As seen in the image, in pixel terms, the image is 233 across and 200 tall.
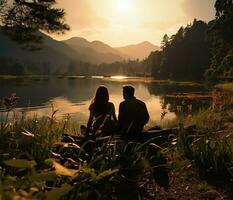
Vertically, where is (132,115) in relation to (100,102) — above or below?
below

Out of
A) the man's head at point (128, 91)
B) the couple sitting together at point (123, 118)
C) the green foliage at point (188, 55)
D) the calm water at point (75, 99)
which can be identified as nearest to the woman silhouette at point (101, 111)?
the couple sitting together at point (123, 118)

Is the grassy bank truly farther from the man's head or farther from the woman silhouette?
the man's head

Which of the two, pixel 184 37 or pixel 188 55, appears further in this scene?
pixel 184 37

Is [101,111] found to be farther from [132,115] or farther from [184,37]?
[184,37]

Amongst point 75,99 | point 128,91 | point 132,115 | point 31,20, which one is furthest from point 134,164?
point 75,99

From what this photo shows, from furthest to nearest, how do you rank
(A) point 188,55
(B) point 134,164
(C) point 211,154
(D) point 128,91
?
1. (A) point 188,55
2. (D) point 128,91
3. (C) point 211,154
4. (B) point 134,164

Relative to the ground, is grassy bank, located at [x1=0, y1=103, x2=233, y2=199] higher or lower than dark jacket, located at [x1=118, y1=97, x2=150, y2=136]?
lower

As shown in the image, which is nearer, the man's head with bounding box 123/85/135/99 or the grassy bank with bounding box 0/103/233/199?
the grassy bank with bounding box 0/103/233/199

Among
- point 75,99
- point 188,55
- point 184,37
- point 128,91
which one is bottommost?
point 75,99

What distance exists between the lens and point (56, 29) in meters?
11.8

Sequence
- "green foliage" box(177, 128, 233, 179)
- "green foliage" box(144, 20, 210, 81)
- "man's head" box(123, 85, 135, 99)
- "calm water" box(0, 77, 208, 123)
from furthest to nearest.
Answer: "green foliage" box(144, 20, 210, 81), "calm water" box(0, 77, 208, 123), "man's head" box(123, 85, 135, 99), "green foliage" box(177, 128, 233, 179)

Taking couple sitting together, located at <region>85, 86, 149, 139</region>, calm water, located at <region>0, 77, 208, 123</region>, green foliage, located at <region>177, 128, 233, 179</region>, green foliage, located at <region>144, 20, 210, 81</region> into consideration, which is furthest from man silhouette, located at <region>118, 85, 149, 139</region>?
green foliage, located at <region>144, 20, 210, 81</region>

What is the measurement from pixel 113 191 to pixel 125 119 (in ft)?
10.9

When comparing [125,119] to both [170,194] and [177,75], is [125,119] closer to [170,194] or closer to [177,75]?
[170,194]
